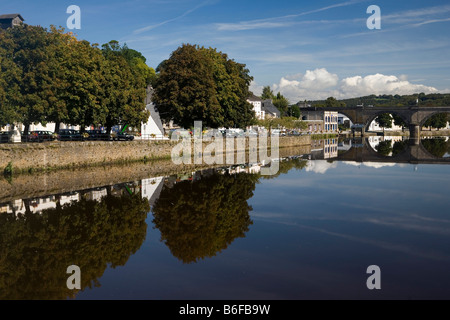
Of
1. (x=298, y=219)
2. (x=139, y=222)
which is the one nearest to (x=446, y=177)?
→ (x=298, y=219)

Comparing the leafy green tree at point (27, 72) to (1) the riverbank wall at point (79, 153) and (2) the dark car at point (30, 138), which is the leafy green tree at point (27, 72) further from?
(1) the riverbank wall at point (79, 153)

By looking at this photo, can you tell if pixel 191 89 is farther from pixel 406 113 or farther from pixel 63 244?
pixel 406 113

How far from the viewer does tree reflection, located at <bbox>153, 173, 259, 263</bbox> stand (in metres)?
17.6

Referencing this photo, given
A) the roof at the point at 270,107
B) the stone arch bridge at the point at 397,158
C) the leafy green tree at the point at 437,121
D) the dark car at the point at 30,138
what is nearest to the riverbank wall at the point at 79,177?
the dark car at the point at 30,138

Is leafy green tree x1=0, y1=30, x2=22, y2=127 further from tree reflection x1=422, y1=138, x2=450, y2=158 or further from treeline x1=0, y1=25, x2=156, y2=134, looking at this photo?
tree reflection x1=422, y1=138, x2=450, y2=158

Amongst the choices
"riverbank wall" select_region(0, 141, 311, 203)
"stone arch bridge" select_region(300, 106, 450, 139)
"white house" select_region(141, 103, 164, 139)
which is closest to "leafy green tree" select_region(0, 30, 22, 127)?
"riverbank wall" select_region(0, 141, 311, 203)

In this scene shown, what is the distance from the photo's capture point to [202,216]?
22.9 m

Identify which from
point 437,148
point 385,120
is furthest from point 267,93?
point 437,148

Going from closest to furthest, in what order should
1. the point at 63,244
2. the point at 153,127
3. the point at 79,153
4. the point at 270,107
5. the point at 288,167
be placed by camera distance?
the point at 63,244 < the point at 79,153 < the point at 288,167 < the point at 153,127 < the point at 270,107

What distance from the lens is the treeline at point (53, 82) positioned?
40.4 m

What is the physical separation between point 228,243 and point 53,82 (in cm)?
3048

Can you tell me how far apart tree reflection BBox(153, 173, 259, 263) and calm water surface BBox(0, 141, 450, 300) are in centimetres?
6

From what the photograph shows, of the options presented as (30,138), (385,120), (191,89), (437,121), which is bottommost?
(30,138)

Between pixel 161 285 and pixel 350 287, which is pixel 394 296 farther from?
pixel 161 285
